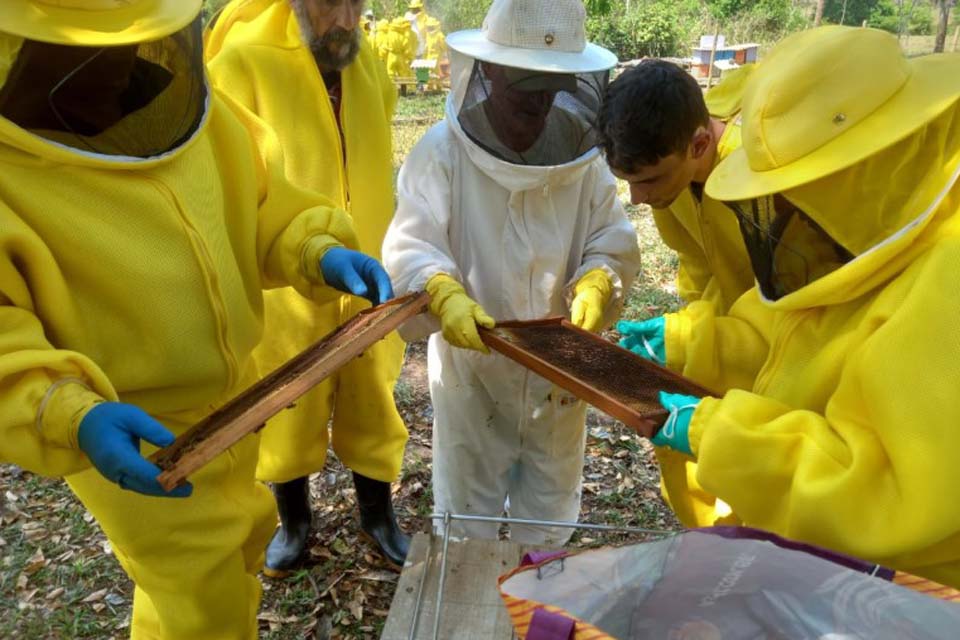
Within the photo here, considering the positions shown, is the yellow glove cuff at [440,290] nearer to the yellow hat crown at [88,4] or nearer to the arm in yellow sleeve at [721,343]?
the arm in yellow sleeve at [721,343]

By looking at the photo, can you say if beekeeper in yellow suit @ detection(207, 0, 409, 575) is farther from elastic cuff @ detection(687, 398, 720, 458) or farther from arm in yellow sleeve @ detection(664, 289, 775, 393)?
elastic cuff @ detection(687, 398, 720, 458)

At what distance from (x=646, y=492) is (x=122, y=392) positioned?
10.0 feet

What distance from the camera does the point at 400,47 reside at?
1741 centimetres

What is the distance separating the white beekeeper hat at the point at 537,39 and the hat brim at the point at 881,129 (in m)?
1.07

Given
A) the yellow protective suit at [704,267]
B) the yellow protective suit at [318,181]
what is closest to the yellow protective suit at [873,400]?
the yellow protective suit at [704,267]

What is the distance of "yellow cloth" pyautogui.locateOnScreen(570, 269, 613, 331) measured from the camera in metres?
2.77

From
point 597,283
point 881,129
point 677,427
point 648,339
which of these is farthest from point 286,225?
point 881,129

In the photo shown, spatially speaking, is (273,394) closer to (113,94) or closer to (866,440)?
(113,94)

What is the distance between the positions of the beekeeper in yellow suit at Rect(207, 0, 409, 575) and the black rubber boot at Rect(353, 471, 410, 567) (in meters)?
0.02

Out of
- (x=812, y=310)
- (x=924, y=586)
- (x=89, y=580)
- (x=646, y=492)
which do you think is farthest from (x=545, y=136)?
(x=89, y=580)

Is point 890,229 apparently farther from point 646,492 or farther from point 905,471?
point 646,492

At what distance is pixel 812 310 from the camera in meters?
1.89

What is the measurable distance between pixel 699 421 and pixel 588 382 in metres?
0.45

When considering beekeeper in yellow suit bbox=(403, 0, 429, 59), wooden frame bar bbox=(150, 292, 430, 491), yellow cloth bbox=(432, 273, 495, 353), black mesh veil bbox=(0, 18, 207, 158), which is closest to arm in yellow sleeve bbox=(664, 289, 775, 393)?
yellow cloth bbox=(432, 273, 495, 353)
